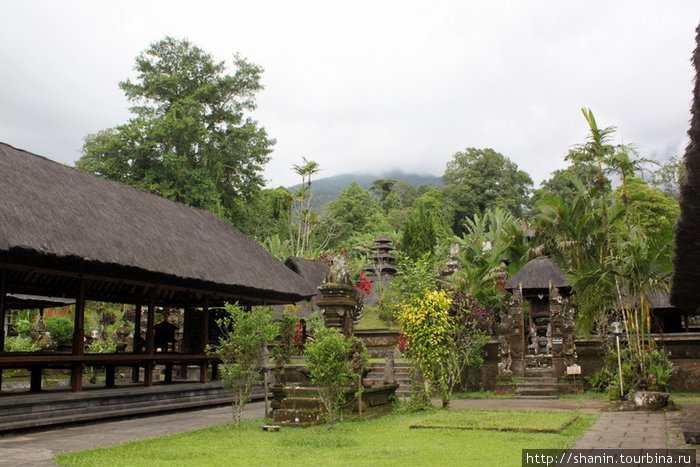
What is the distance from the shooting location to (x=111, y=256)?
1123cm

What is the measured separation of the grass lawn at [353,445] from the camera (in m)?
6.99

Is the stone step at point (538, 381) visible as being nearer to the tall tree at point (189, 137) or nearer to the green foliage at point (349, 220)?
the tall tree at point (189, 137)

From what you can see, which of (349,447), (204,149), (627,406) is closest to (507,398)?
(627,406)

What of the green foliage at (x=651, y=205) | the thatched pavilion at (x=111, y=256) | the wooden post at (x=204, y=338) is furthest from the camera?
the green foliage at (x=651, y=205)

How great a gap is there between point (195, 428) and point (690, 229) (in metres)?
8.06

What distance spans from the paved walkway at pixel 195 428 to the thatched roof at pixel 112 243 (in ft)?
9.12

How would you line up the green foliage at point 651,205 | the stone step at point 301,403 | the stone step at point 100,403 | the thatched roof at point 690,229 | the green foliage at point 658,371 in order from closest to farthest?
1. the thatched roof at point 690,229
2. the stone step at point 100,403
3. the stone step at point 301,403
4. the green foliage at point 658,371
5. the green foliage at point 651,205

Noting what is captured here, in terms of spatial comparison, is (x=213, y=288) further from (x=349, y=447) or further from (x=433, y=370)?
(x=349, y=447)

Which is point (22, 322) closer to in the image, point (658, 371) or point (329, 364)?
point (329, 364)

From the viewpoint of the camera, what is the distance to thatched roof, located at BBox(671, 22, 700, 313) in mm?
5481

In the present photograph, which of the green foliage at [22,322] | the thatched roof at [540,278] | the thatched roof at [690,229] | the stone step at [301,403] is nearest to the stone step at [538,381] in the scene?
the thatched roof at [540,278]

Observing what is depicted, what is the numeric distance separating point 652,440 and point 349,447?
4060mm

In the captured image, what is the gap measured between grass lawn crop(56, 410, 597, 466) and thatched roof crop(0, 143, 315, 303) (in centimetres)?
372

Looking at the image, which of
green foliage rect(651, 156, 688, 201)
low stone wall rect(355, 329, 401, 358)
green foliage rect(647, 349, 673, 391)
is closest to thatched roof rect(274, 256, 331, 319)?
low stone wall rect(355, 329, 401, 358)
